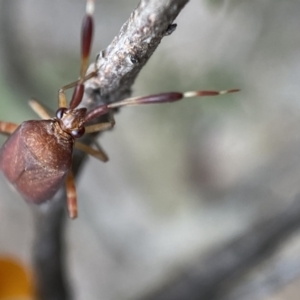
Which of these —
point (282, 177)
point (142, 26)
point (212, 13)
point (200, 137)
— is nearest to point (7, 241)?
point (200, 137)

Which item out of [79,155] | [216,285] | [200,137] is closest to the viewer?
[79,155]

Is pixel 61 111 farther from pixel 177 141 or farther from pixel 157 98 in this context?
pixel 177 141

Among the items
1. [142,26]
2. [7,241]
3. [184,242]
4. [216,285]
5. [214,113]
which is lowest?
[216,285]

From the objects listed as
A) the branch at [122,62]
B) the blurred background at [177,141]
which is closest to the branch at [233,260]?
the blurred background at [177,141]

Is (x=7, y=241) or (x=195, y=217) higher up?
(x=7, y=241)

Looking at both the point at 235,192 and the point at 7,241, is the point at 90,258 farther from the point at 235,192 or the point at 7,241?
the point at 235,192

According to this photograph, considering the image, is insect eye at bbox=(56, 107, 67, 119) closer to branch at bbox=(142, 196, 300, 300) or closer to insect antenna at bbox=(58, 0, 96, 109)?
insect antenna at bbox=(58, 0, 96, 109)

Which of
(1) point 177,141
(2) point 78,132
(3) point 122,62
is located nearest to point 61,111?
(2) point 78,132
